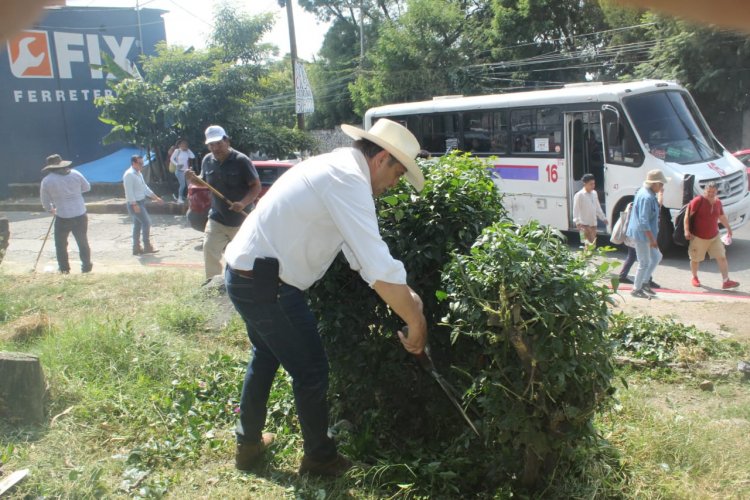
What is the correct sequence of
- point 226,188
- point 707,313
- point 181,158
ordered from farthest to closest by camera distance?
point 181,158 → point 226,188 → point 707,313

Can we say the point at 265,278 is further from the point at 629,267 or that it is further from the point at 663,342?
the point at 629,267

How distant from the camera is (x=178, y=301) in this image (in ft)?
20.6

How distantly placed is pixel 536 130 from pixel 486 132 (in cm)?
134

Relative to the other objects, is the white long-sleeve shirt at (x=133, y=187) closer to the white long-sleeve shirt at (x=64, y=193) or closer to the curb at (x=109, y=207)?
the white long-sleeve shirt at (x=64, y=193)

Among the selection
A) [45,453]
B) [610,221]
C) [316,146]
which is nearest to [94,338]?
[45,453]

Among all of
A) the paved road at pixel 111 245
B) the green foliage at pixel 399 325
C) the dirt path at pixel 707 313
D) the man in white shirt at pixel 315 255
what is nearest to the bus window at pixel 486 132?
the paved road at pixel 111 245

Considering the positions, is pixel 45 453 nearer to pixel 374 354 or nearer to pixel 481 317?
pixel 374 354

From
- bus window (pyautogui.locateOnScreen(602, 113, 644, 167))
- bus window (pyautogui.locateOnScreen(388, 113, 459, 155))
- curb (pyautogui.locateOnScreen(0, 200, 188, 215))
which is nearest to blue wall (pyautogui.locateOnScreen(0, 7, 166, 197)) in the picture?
curb (pyautogui.locateOnScreen(0, 200, 188, 215))

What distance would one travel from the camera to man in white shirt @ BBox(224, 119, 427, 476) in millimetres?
2959

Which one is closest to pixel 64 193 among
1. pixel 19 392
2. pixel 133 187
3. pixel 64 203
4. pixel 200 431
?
pixel 64 203

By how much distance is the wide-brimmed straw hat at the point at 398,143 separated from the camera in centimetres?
316

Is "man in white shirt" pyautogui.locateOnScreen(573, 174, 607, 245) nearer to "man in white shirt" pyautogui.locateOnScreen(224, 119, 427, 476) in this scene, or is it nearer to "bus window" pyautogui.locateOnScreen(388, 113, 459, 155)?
"bus window" pyautogui.locateOnScreen(388, 113, 459, 155)

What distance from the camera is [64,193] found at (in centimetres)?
949

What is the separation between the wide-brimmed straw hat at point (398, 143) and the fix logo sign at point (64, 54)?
21429mm
